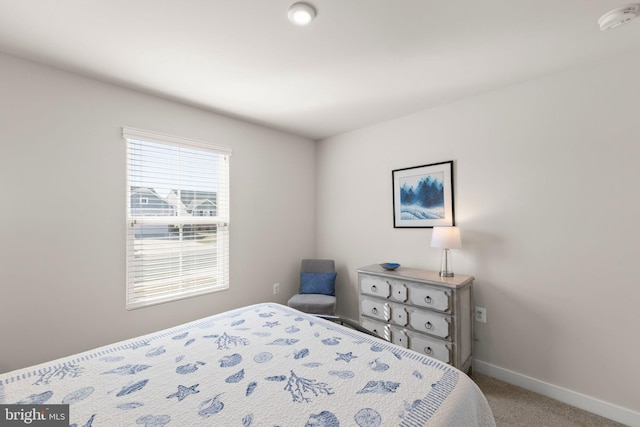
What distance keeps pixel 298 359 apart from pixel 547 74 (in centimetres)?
283

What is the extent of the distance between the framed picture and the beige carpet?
148 cm

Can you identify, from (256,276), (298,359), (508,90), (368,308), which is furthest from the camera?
(256,276)

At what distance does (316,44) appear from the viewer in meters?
1.87

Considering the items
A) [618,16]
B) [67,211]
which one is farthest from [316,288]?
[618,16]

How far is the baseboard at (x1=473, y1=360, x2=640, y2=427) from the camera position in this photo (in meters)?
1.97

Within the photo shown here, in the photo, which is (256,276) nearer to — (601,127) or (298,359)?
(298,359)

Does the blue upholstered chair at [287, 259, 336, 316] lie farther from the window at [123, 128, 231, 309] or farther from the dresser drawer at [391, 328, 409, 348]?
the window at [123, 128, 231, 309]

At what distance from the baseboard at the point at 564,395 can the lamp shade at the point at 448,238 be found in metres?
1.15

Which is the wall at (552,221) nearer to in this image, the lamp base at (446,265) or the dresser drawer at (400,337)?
the lamp base at (446,265)

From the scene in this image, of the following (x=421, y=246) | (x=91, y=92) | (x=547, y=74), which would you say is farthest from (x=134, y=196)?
(x=547, y=74)

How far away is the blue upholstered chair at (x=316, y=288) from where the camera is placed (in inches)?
125

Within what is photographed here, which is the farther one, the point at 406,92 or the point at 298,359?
the point at 406,92

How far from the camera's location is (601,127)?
2072 mm

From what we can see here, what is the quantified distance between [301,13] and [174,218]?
2147 millimetres
